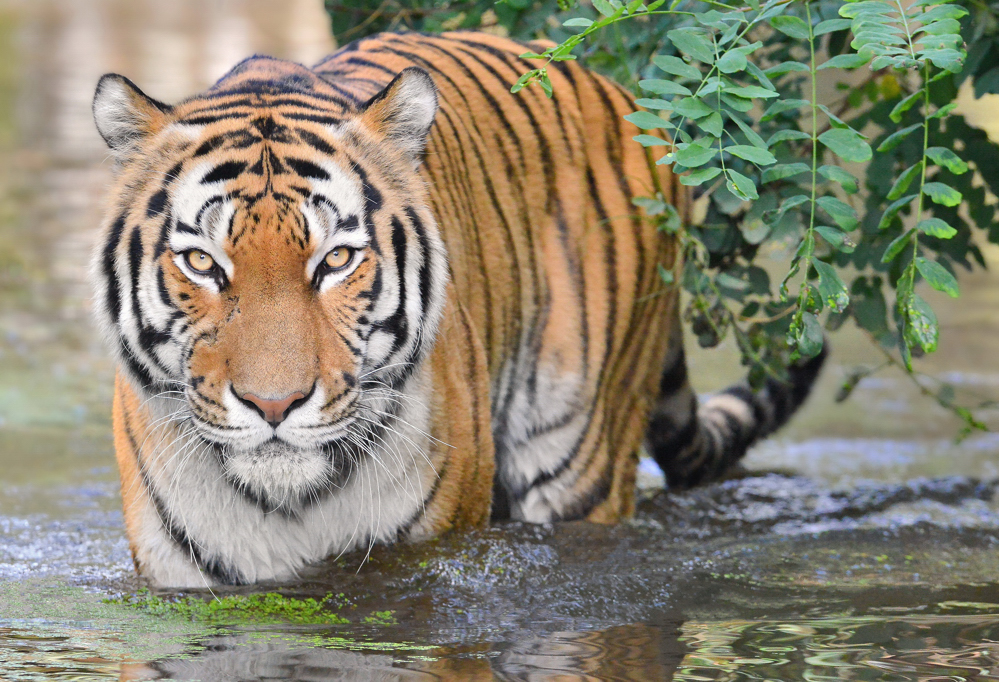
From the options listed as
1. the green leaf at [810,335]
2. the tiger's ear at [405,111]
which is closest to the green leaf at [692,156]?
the green leaf at [810,335]

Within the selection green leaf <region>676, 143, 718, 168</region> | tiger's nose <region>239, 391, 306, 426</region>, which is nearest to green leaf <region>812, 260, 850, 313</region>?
green leaf <region>676, 143, 718, 168</region>

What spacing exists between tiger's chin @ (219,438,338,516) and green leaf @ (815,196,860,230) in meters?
1.05

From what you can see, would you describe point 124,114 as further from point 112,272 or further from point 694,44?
point 694,44

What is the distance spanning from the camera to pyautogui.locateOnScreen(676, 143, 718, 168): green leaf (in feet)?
7.36

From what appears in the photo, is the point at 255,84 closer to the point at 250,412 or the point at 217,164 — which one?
the point at 217,164

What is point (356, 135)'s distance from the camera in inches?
94.0

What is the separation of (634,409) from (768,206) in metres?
0.67

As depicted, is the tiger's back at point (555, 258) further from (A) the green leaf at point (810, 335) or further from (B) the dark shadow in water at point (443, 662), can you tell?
(B) the dark shadow in water at point (443, 662)

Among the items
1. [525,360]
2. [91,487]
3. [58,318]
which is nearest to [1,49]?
[58,318]

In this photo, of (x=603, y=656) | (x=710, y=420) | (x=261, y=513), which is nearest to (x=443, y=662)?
(x=603, y=656)

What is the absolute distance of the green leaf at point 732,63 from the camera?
2232 millimetres

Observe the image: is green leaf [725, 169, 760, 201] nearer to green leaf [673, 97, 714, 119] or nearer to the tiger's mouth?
green leaf [673, 97, 714, 119]

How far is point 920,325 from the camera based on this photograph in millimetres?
2182

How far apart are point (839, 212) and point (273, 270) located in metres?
1.07
